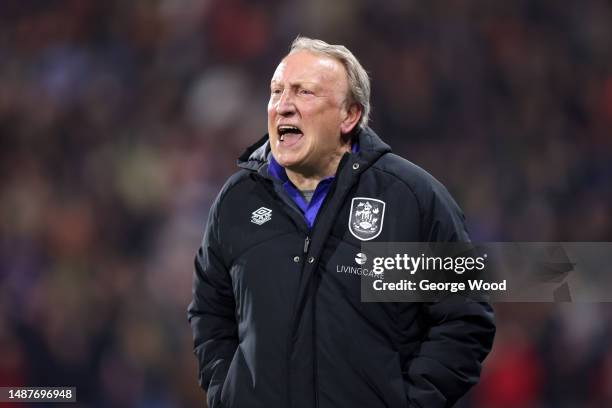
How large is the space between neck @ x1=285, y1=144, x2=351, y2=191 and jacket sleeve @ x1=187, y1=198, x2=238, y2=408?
0.22m

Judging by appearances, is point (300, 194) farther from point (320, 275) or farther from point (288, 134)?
point (320, 275)

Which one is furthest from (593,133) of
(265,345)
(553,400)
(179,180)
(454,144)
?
(265,345)

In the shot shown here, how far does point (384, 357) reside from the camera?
2070mm

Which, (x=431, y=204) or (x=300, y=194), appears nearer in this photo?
(x=431, y=204)

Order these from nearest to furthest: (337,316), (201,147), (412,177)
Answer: (337,316) < (412,177) < (201,147)

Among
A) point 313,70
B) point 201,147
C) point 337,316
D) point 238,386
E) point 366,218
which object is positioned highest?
point 201,147

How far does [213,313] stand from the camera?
2.32 metres

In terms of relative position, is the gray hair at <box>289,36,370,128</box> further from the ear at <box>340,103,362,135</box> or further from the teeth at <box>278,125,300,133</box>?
the teeth at <box>278,125,300,133</box>

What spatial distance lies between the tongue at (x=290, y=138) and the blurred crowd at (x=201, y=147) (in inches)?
85.9

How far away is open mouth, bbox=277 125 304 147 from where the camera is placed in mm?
2270

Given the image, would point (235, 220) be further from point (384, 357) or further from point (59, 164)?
point (59, 164)

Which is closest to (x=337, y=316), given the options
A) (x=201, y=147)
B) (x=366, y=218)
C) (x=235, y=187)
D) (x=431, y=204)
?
(x=366, y=218)

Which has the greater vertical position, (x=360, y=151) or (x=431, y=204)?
(x=360, y=151)

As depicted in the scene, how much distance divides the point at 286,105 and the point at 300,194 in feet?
0.76
